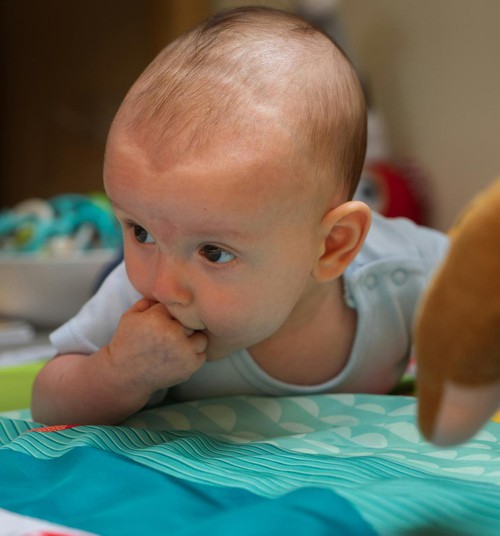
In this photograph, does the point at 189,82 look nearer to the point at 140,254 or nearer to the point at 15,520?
the point at 140,254

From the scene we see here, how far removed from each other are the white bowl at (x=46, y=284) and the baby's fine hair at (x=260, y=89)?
0.74 metres

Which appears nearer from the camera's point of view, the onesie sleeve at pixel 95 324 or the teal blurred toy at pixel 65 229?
the onesie sleeve at pixel 95 324

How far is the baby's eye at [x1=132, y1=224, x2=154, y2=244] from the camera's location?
69 centimetres

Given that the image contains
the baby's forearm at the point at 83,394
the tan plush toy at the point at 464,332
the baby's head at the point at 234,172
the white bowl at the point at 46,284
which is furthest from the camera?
the white bowl at the point at 46,284

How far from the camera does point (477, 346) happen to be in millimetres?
419

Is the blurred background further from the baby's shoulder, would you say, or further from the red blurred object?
the baby's shoulder

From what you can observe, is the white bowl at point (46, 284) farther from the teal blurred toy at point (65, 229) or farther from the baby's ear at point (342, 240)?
the baby's ear at point (342, 240)

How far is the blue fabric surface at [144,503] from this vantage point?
1.52 feet

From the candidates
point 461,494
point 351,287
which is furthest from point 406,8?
point 461,494

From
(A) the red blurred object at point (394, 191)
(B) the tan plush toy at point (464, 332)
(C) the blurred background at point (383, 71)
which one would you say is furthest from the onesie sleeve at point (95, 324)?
(A) the red blurred object at point (394, 191)

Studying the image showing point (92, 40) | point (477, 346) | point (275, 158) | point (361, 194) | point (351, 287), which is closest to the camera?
point (477, 346)

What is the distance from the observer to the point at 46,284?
56.5 inches

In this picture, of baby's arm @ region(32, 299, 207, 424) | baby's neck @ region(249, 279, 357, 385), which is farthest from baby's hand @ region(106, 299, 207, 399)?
baby's neck @ region(249, 279, 357, 385)

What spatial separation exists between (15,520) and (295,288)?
1.03ft
